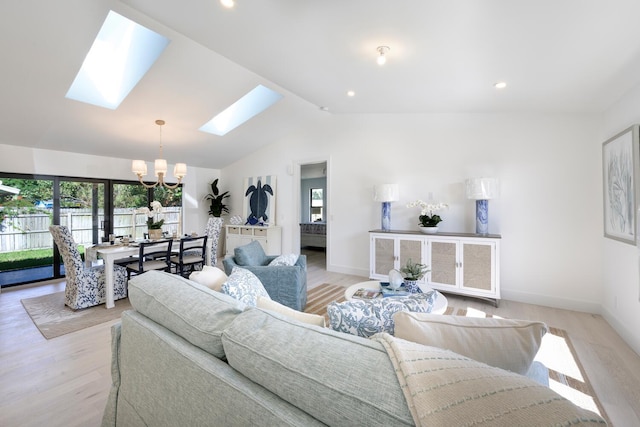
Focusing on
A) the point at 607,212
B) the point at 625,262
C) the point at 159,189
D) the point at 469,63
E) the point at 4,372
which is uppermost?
the point at 469,63

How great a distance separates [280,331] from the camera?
0.91 m

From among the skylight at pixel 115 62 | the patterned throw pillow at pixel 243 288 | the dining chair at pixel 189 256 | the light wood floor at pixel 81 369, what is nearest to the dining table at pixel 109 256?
the dining chair at pixel 189 256

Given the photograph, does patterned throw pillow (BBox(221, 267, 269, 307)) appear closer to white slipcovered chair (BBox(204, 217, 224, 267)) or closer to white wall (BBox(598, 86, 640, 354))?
white slipcovered chair (BBox(204, 217, 224, 267))

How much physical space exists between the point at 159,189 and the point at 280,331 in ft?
20.5

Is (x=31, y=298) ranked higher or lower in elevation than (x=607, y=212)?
lower

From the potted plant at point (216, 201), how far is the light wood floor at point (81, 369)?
149 inches

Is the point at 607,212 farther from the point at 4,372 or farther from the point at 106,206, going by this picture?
the point at 106,206

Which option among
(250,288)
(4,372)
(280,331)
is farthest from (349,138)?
(4,372)

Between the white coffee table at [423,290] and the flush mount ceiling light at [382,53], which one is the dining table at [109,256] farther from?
the flush mount ceiling light at [382,53]

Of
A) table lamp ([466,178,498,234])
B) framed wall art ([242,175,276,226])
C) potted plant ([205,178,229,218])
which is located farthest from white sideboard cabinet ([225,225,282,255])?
table lamp ([466,178,498,234])

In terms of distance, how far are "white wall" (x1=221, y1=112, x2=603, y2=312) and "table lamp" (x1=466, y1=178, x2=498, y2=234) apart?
236 millimetres

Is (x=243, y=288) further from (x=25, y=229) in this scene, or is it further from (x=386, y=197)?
(x=25, y=229)

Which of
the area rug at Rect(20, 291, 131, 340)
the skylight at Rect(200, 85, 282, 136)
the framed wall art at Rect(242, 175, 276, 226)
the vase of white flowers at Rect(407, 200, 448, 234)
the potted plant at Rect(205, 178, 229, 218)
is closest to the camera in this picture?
the area rug at Rect(20, 291, 131, 340)

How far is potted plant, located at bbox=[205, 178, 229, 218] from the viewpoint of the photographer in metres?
6.77
